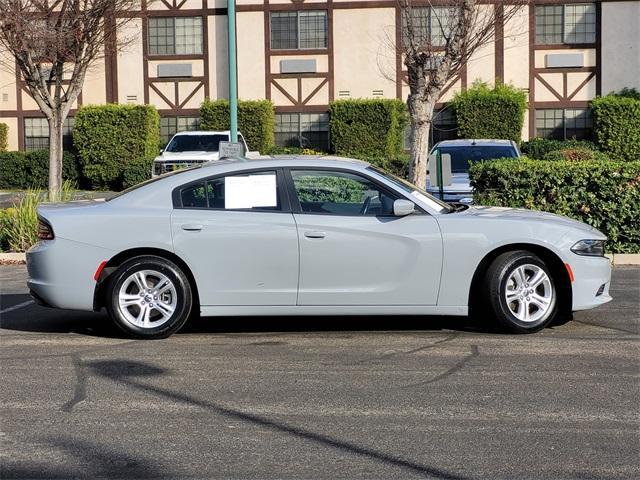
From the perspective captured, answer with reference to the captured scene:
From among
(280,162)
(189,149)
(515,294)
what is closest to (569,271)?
(515,294)

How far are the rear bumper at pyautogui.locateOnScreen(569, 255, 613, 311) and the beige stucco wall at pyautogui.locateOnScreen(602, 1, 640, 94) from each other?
2292 centimetres

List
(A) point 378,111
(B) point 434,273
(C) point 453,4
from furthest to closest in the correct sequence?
(A) point 378,111
(C) point 453,4
(B) point 434,273

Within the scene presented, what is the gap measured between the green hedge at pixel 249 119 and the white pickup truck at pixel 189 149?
3.29m

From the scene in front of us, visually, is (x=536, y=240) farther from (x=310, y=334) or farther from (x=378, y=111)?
(x=378, y=111)

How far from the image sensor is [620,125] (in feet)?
97.0

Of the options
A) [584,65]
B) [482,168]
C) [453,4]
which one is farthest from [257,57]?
[482,168]

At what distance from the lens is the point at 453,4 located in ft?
57.1

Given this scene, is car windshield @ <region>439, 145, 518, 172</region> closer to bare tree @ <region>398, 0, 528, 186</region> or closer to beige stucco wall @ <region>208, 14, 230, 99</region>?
bare tree @ <region>398, 0, 528, 186</region>

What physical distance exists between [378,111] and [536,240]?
2200 cm

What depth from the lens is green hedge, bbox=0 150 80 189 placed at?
3102 centimetres

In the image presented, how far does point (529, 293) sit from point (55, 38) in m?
10.7

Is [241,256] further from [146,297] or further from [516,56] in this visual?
[516,56]

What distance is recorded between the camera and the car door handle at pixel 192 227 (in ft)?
28.2

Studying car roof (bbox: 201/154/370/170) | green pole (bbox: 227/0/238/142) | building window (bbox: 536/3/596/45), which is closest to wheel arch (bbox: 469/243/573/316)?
car roof (bbox: 201/154/370/170)
